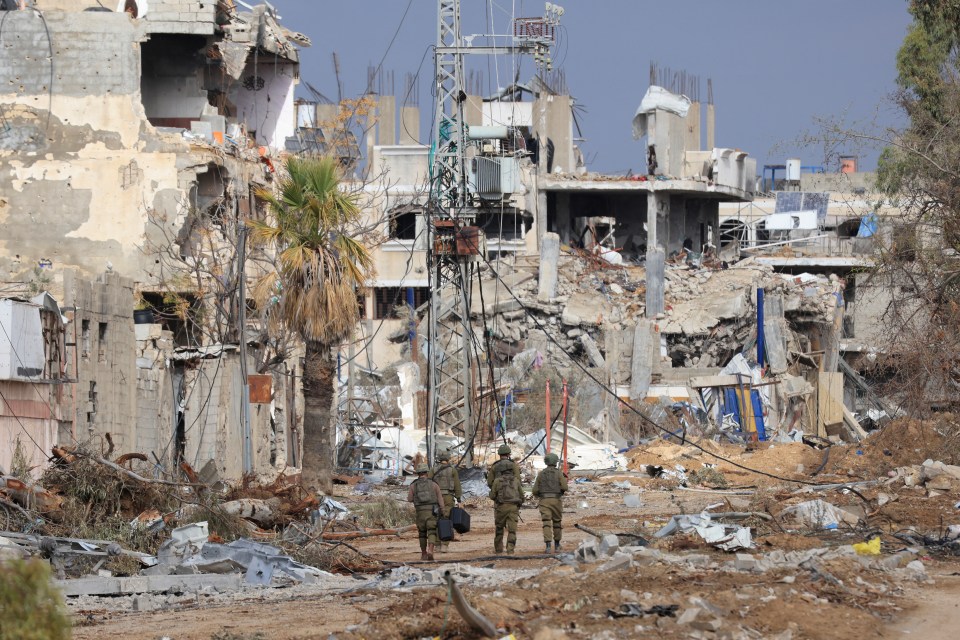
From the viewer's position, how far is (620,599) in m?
11.3

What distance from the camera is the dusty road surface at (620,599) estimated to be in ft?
34.4

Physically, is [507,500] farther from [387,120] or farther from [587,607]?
[387,120]

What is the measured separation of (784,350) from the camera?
145ft

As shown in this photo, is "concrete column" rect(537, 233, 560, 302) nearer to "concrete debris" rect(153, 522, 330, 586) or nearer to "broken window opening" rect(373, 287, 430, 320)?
"broken window opening" rect(373, 287, 430, 320)

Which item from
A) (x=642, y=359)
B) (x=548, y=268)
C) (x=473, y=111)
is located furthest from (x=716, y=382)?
(x=473, y=111)

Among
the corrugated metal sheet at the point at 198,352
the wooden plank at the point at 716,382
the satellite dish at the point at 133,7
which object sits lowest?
the wooden plank at the point at 716,382

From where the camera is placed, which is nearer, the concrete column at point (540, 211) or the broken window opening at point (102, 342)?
the broken window opening at point (102, 342)

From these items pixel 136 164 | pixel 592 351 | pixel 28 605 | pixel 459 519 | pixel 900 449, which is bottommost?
pixel 900 449

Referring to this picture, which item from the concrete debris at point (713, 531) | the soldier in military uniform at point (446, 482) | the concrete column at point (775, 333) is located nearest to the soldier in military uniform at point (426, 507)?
Answer: the soldier in military uniform at point (446, 482)

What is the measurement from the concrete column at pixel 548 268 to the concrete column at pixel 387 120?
15.2 metres

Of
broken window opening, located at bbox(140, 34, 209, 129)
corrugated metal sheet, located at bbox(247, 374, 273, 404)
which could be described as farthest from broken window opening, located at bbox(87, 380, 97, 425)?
broken window opening, located at bbox(140, 34, 209, 129)

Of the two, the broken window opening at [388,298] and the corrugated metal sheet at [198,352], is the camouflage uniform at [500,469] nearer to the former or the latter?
the corrugated metal sheet at [198,352]

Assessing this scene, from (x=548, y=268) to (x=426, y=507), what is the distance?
100ft

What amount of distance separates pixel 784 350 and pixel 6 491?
32003 mm
